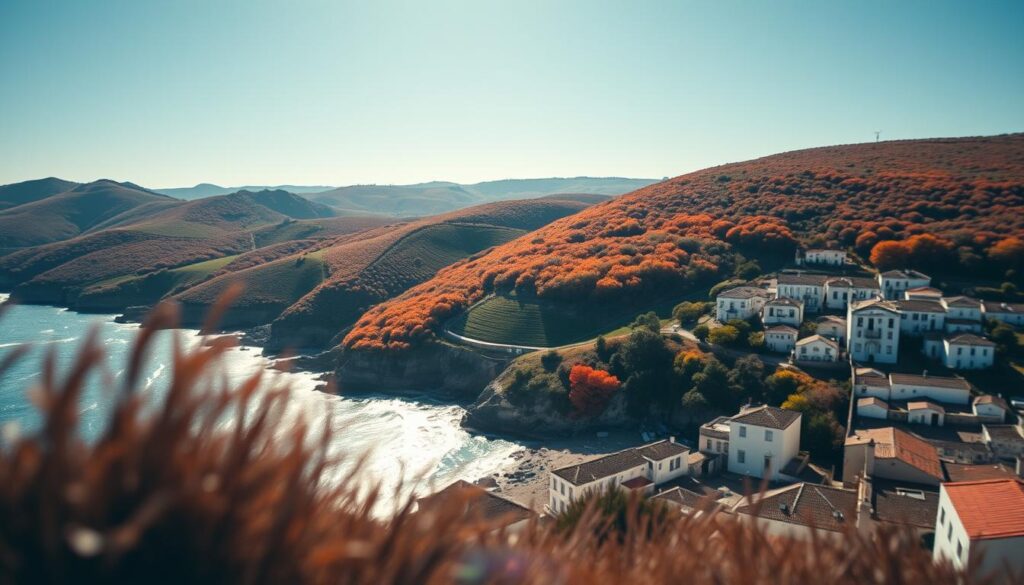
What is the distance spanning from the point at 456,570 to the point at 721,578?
207 cm

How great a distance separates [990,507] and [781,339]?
2934 centimetres

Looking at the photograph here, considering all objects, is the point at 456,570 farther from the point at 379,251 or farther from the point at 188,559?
the point at 379,251

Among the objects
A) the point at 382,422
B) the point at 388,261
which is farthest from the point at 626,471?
the point at 388,261

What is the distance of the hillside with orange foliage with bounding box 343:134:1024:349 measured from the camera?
62.8 metres

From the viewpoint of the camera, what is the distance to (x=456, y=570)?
11.3 feet

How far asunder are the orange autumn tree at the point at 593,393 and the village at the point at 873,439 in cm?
756

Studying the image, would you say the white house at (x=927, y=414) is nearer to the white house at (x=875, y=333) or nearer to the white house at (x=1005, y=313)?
the white house at (x=875, y=333)

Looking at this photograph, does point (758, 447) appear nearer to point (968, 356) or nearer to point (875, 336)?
point (875, 336)

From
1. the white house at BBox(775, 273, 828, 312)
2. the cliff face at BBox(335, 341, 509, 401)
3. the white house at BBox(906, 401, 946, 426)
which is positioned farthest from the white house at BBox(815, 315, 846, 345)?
the cliff face at BBox(335, 341, 509, 401)

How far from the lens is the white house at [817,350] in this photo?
4422 cm

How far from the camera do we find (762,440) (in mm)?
35125

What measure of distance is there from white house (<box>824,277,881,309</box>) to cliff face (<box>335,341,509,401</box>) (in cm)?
2899

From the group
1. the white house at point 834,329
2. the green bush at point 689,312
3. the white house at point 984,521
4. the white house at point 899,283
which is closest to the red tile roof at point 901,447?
the white house at point 984,521

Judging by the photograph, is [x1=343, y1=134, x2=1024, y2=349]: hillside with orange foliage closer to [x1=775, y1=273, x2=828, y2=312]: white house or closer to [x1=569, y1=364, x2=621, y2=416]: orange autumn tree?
[x1=775, y1=273, x2=828, y2=312]: white house
